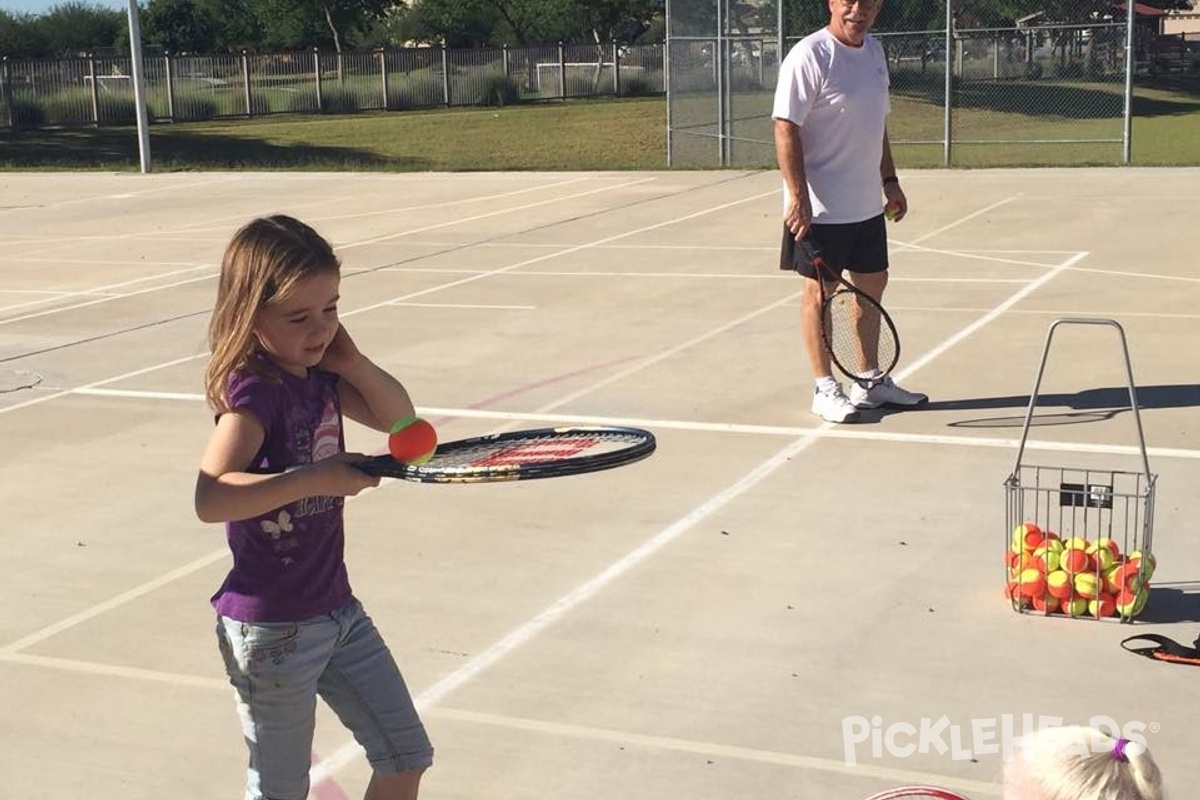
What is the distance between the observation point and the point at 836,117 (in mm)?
8734

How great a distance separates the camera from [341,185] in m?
24.8

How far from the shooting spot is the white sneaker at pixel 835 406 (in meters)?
8.49

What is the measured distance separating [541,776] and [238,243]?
1.91 metres

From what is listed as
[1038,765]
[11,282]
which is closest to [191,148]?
[11,282]

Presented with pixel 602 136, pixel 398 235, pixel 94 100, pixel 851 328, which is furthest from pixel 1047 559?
pixel 94 100

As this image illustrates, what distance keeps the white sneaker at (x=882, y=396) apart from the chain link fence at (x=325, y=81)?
1619 inches

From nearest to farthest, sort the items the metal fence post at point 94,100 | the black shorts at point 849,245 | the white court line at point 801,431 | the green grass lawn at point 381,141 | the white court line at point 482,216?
the white court line at point 801,431 < the black shorts at point 849,245 < the white court line at point 482,216 < the green grass lawn at point 381,141 < the metal fence post at point 94,100

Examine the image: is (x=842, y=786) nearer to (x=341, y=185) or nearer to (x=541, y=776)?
(x=541, y=776)

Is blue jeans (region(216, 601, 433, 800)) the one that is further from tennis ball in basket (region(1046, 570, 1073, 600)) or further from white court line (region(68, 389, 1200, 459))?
white court line (region(68, 389, 1200, 459))

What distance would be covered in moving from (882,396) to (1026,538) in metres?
3.12

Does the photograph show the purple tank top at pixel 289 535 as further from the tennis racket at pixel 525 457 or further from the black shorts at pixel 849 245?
the black shorts at pixel 849 245

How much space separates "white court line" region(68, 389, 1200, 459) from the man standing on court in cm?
25

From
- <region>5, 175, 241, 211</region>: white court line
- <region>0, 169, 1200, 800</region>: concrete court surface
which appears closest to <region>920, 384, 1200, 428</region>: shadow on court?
<region>0, 169, 1200, 800</region>: concrete court surface

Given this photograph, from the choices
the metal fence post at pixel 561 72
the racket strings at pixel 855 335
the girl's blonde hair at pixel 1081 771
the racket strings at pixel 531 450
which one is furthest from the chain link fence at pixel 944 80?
the girl's blonde hair at pixel 1081 771
